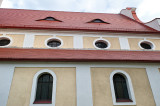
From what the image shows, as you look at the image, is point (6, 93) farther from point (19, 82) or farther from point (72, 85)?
point (72, 85)

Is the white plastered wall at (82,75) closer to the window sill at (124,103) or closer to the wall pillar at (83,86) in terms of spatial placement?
the wall pillar at (83,86)

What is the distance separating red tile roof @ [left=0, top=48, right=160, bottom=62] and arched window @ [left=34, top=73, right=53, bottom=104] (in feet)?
2.99

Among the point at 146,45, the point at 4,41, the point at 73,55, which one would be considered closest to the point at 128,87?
the point at 73,55

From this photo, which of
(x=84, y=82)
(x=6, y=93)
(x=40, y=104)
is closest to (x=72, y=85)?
(x=84, y=82)

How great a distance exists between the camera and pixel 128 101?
552cm

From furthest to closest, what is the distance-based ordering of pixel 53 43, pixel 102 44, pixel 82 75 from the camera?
pixel 102 44, pixel 53 43, pixel 82 75

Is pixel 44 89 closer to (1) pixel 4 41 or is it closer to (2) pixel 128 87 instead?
(2) pixel 128 87

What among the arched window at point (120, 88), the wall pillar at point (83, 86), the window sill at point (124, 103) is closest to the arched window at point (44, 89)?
the wall pillar at point (83, 86)

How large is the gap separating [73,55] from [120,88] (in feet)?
9.48

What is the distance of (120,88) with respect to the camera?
596 cm

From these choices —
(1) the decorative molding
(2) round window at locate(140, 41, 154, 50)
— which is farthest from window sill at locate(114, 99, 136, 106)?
(1) the decorative molding

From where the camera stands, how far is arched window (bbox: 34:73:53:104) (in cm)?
545

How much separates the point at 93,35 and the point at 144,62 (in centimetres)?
350

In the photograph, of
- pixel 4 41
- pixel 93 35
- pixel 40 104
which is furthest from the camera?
pixel 93 35
